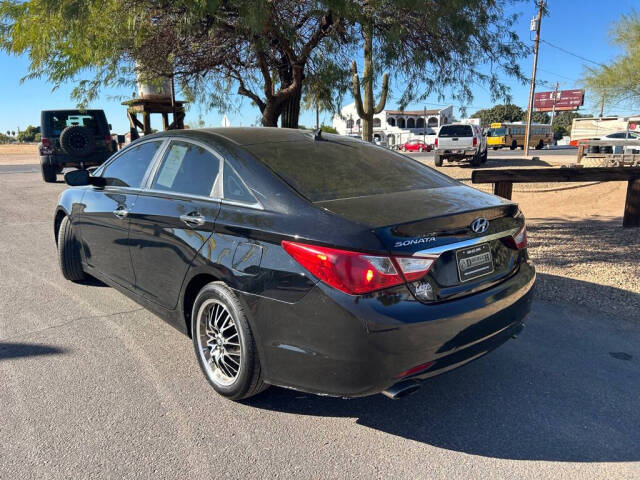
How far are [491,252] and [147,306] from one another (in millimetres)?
2484

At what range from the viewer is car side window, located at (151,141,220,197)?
10.9ft

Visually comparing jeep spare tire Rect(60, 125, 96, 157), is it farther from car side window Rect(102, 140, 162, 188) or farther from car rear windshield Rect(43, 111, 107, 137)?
car side window Rect(102, 140, 162, 188)

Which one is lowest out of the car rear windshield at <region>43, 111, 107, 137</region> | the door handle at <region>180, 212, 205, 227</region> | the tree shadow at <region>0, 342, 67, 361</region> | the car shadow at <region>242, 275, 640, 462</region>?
the car shadow at <region>242, 275, 640, 462</region>

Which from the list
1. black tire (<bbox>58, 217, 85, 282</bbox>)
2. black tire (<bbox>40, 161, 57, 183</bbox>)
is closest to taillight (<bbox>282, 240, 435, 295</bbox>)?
black tire (<bbox>58, 217, 85, 282</bbox>)

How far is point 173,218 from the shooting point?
336 cm

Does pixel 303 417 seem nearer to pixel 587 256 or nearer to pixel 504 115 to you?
pixel 587 256

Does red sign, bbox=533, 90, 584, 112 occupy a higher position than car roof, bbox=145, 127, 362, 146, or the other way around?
red sign, bbox=533, 90, 584, 112

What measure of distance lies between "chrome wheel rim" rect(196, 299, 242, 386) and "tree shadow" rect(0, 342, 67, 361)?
4.13 feet

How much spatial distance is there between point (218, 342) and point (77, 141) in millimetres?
12295

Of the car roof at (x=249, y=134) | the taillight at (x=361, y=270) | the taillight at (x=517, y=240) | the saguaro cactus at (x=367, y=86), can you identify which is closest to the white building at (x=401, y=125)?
the saguaro cactus at (x=367, y=86)

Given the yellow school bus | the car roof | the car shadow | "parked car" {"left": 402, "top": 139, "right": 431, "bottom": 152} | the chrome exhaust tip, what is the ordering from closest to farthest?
the chrome exhaust tip
the car shadow
the car roof
the yellow school bus
"parked car" {"left": 402, "top": 139, "right": 431, "bottom": 152}

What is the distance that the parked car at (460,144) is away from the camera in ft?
67.4

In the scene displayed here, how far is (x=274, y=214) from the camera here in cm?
275

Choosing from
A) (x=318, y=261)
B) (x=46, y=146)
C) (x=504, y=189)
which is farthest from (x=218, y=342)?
(x=46, y=146)
